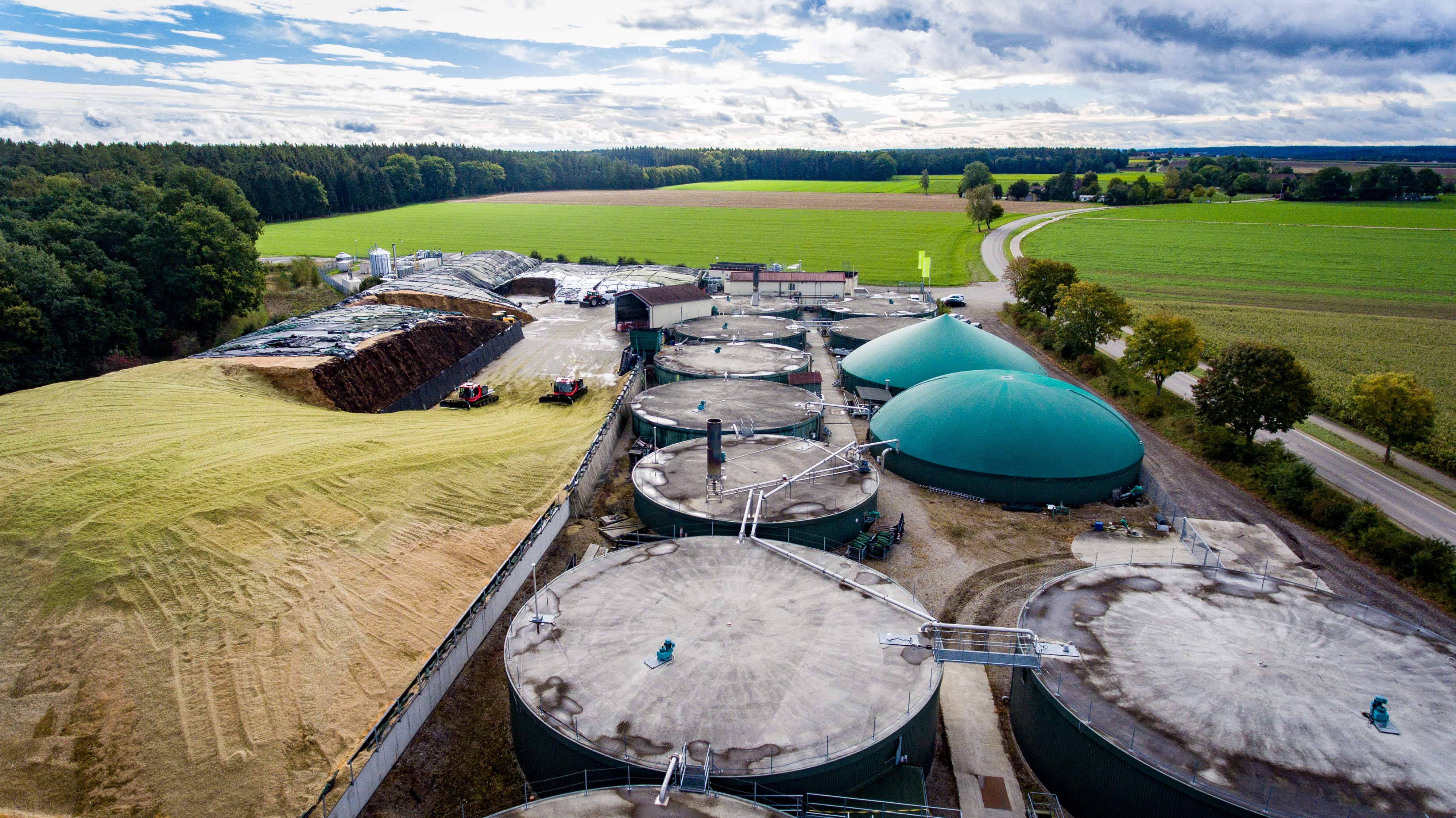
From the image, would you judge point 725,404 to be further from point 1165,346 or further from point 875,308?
point 875,308

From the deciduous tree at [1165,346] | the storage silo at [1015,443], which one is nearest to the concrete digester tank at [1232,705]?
the storage silo at [1015,443]

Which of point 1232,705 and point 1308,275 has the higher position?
point 1308,275

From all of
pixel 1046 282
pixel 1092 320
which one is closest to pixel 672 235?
pixel 1046 282

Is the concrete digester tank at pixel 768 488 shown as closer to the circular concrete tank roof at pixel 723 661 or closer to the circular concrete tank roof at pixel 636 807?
the circular concrete tank roof at pixel 723 661

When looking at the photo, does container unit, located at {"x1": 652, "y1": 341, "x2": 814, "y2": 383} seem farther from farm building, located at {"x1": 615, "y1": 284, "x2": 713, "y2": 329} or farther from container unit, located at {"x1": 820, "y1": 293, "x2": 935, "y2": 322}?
container unit, located at {"x1": 820, "y1": 293, "x2": 935, "y2": 322}

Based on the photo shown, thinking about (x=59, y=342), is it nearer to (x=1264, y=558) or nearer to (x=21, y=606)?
(x=21, y=606)

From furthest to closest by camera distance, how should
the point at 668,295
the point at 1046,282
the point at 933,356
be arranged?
the point at 1046,282 < the point at 668,295 < the point at 933,356

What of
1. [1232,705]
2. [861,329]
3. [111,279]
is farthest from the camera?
[861,329]
